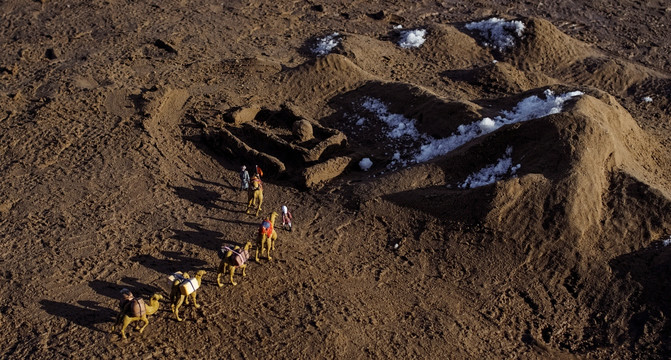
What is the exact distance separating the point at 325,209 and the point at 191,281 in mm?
5026

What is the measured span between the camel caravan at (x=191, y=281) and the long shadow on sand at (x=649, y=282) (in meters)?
8.19

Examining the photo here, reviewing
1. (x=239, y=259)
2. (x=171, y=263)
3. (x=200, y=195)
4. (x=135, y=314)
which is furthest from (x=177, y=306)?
(x=200, y=195)

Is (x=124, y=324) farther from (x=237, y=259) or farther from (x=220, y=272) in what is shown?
(x=237, y=259)

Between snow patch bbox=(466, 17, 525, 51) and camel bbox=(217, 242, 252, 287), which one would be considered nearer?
camel bbox=(217, 242, 252, 287)

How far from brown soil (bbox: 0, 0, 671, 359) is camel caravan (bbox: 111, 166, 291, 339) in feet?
0.83

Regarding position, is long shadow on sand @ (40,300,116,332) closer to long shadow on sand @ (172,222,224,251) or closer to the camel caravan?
the camel caravan

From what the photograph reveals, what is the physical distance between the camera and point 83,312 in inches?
511

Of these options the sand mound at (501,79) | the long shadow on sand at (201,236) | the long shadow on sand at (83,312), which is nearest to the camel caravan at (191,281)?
the long shadow on sand at (83,312)

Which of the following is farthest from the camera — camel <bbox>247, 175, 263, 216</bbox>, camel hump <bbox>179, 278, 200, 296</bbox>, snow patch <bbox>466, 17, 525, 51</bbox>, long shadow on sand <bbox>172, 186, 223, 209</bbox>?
snow patch <bbox>466, 17, 525, 51</bbox>

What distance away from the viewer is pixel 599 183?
600 inches

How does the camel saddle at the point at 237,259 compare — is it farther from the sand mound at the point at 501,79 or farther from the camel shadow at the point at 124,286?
the sand mound at the point at 501,79

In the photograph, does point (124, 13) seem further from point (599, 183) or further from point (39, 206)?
point (599, 183)

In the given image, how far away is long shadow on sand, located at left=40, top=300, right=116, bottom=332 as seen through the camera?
41.9 ft

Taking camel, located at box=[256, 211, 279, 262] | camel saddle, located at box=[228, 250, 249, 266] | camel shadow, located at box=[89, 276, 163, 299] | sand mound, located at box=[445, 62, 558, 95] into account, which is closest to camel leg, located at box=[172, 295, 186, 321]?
camel shadow, located at box=[89, 276, 163, 299]
